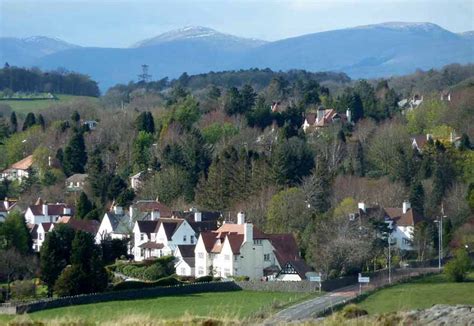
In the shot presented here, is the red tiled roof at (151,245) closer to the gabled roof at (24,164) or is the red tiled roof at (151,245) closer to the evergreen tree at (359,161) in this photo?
the evergreen tree at (359,161)

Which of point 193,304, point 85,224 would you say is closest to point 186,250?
point 85,224

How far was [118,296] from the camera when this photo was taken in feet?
135

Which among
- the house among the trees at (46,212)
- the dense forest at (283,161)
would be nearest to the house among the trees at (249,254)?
the dense forest at (283,161)

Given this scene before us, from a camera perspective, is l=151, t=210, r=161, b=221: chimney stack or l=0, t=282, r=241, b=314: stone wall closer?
l=0, t=282, r=241, b=314: stone wall

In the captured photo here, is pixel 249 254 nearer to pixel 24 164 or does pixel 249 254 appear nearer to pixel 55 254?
pixel 55 254

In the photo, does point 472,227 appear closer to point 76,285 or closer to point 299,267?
point 299,267

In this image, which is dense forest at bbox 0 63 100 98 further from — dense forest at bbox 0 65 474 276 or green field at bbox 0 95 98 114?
dense forest at bbox 0 65 474 276

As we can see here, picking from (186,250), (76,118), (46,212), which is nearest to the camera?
(186,250)

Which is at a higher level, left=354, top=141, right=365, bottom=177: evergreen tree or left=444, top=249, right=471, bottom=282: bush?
left=354, top=141, right=365, bottom=177: evergreen tree

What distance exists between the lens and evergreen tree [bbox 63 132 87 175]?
72.9m

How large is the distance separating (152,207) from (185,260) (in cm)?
857

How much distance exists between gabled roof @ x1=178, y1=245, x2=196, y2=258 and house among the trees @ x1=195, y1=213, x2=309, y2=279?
1693mm

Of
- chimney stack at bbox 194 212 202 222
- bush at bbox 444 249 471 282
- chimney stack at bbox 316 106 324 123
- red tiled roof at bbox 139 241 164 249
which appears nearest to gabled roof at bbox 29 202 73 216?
chimney stack at bbox 194 212 202 222

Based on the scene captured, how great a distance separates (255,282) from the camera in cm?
4481
